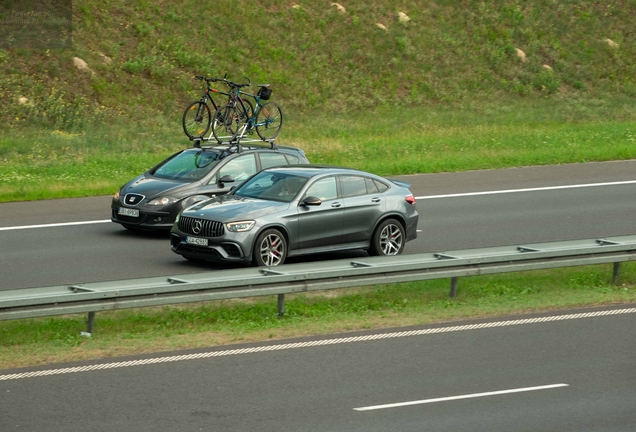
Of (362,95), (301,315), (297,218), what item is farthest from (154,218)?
(362,95)

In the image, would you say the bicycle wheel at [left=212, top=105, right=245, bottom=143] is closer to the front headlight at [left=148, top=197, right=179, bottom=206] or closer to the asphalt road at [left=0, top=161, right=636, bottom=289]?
the asphalt road at [left=0, top=161, right=636, bottom=289]

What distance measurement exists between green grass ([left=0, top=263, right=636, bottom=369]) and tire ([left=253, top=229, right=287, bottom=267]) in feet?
4.89

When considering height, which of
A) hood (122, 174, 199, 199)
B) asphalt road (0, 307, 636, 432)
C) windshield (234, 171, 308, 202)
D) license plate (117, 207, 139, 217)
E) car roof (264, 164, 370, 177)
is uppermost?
car roof (264, 164, 370, 177)

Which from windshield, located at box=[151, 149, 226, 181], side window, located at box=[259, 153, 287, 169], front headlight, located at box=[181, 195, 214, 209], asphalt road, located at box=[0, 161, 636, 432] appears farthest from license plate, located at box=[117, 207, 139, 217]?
asphalt road, located at box=[0, 161, 636, 432]

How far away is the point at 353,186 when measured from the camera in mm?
17109

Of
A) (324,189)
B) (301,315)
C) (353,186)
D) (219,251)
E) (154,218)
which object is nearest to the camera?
(301,315)

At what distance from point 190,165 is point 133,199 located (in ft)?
4.89

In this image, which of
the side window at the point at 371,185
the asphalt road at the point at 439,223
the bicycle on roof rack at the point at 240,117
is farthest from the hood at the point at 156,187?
the bicycle on roof rack at the point at 240,117

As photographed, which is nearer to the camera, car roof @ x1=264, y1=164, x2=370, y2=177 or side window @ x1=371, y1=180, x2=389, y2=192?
car roof @ x1=264, y1=164, x2=370, y2=177

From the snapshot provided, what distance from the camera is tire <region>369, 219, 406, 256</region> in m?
17.1

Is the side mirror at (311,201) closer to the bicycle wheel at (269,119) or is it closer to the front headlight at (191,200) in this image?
the front headlight at (191,200)

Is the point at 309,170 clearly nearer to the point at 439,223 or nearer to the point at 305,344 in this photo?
the point at 439,223

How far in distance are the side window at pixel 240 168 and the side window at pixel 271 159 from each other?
199 mm

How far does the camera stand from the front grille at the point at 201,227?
15602 mm
